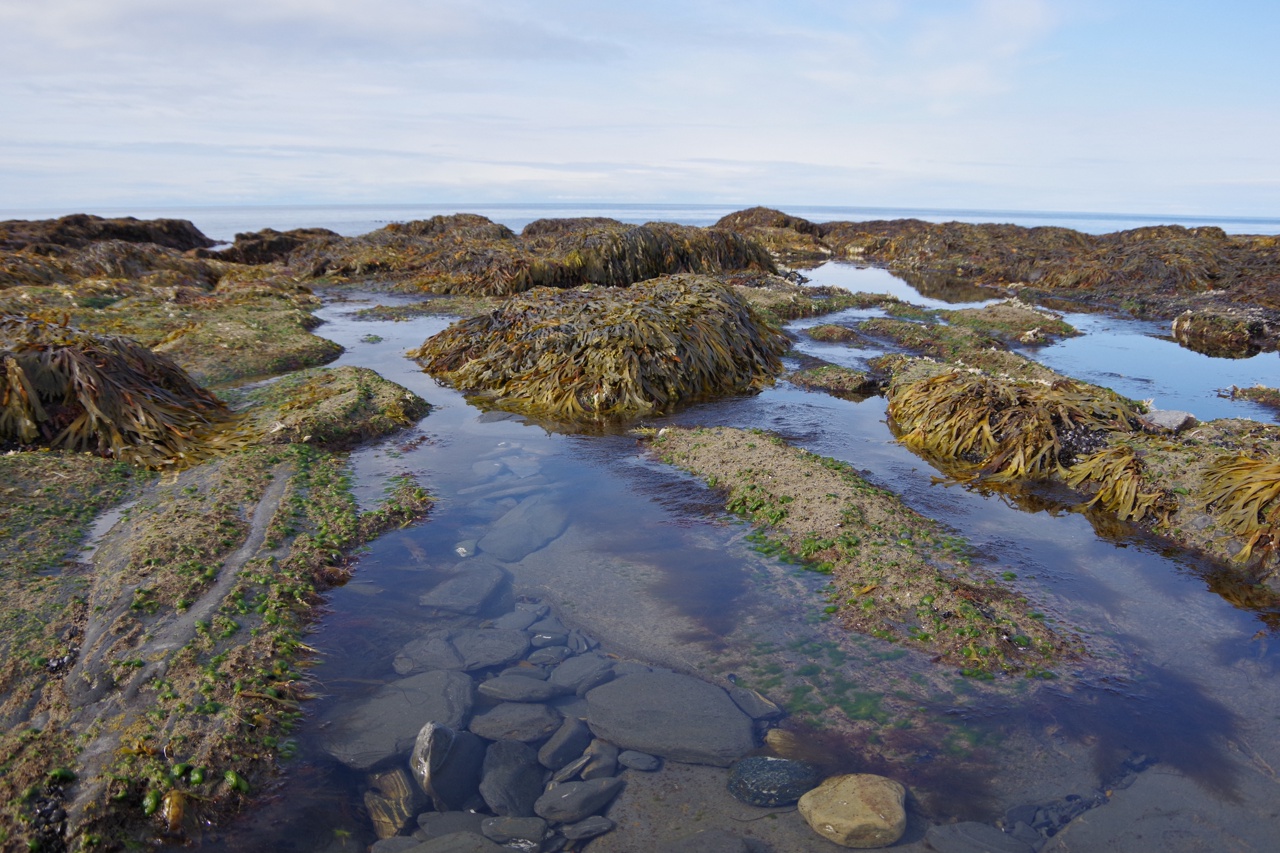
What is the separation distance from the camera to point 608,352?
8.05 metres

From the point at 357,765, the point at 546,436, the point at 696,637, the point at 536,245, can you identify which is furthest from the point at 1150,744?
the point at 536,245

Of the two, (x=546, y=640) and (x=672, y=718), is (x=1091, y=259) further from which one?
(x=672, y=718)

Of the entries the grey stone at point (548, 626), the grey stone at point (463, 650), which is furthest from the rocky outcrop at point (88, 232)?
the grey stone at point (548, 626)

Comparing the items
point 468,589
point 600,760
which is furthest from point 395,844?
point 468,589

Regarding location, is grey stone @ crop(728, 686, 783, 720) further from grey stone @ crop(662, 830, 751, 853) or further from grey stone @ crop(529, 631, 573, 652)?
grey stone @ crop(529, 631, 573, 652)

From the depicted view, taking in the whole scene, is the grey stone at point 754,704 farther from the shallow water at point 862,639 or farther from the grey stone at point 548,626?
the grey stone at point 548,626

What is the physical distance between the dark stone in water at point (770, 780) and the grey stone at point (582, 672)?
0.78 metres

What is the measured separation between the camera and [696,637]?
3.61 metres

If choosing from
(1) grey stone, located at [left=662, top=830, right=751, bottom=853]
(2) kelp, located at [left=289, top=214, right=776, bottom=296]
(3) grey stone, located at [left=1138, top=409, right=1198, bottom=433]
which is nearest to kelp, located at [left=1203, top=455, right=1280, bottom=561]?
(3) grey stone, located at [left=1138, top=409, right=1198, bottom=433]

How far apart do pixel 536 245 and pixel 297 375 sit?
39.8 feet

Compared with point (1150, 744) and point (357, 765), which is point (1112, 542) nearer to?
point (1150, 744)

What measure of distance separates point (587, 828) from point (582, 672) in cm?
88

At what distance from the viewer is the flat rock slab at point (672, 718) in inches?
112

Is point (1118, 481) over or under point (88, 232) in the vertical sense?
under
